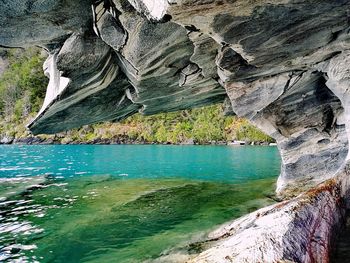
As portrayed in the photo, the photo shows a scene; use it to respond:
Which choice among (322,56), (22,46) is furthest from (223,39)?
(22,46)

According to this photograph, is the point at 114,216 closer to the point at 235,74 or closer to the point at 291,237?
the point at 235,74

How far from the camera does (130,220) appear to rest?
14.4 meters

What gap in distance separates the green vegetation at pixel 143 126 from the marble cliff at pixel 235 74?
6998 centimetres

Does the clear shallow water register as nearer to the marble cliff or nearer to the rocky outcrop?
the marble cliff

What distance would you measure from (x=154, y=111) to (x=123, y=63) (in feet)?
20.8

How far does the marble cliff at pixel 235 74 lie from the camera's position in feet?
22.7

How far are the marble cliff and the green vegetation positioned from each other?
69981 millimetres

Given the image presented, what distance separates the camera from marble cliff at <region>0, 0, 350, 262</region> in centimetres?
693

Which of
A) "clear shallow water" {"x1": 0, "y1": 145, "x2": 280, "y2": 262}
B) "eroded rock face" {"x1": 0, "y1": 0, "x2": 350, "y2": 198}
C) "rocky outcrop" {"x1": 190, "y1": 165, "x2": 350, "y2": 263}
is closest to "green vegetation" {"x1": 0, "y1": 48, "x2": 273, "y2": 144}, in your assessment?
"clear shallow water" {"x1": 0, "y1": 145, "x2": 280, "y2": 262}

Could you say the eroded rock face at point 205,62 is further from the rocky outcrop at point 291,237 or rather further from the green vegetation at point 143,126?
the green vegetation at point 143,126

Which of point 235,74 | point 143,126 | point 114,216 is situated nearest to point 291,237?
point 235,74

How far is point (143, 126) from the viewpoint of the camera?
102 meters

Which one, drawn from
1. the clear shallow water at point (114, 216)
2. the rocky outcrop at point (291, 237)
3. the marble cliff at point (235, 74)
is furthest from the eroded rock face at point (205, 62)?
the rocky outcrop at point (291, 237)

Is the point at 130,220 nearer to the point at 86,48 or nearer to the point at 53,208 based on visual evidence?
the point at 53,208
